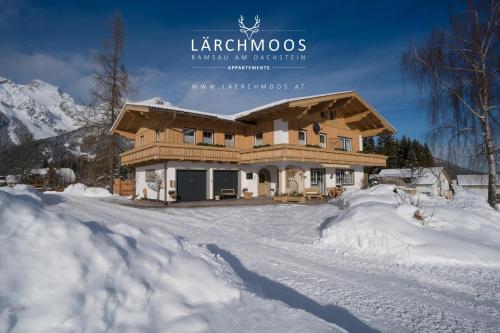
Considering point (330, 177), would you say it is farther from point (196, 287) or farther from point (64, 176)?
point (64, 176)

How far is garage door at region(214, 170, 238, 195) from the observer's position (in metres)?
21.3

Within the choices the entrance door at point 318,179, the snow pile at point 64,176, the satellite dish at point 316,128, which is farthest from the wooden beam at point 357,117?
the snow pile at point 64,176

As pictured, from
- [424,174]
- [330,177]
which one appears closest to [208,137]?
[330,177]

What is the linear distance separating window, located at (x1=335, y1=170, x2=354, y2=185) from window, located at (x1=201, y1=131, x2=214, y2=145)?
12061 millimetres

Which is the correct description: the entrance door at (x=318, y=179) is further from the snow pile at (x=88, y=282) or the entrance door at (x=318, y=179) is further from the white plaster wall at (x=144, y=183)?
the snow pile at (x=88, y=282)

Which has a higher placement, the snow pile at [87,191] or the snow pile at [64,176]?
the snow pile at [64,176]

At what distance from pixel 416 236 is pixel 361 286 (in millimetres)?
3158

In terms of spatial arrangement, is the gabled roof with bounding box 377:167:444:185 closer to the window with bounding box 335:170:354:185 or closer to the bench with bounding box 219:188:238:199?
the window with bounding box 335:170:354:185

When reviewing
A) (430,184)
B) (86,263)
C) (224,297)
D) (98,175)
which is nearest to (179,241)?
(224,297)

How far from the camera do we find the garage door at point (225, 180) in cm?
2130

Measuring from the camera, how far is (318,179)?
24344 mm

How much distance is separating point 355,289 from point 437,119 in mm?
10472

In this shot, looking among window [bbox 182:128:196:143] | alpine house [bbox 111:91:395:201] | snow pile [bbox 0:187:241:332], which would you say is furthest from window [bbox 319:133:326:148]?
snow pile [bbox 0:187:241:332]

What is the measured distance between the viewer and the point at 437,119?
12.2m
